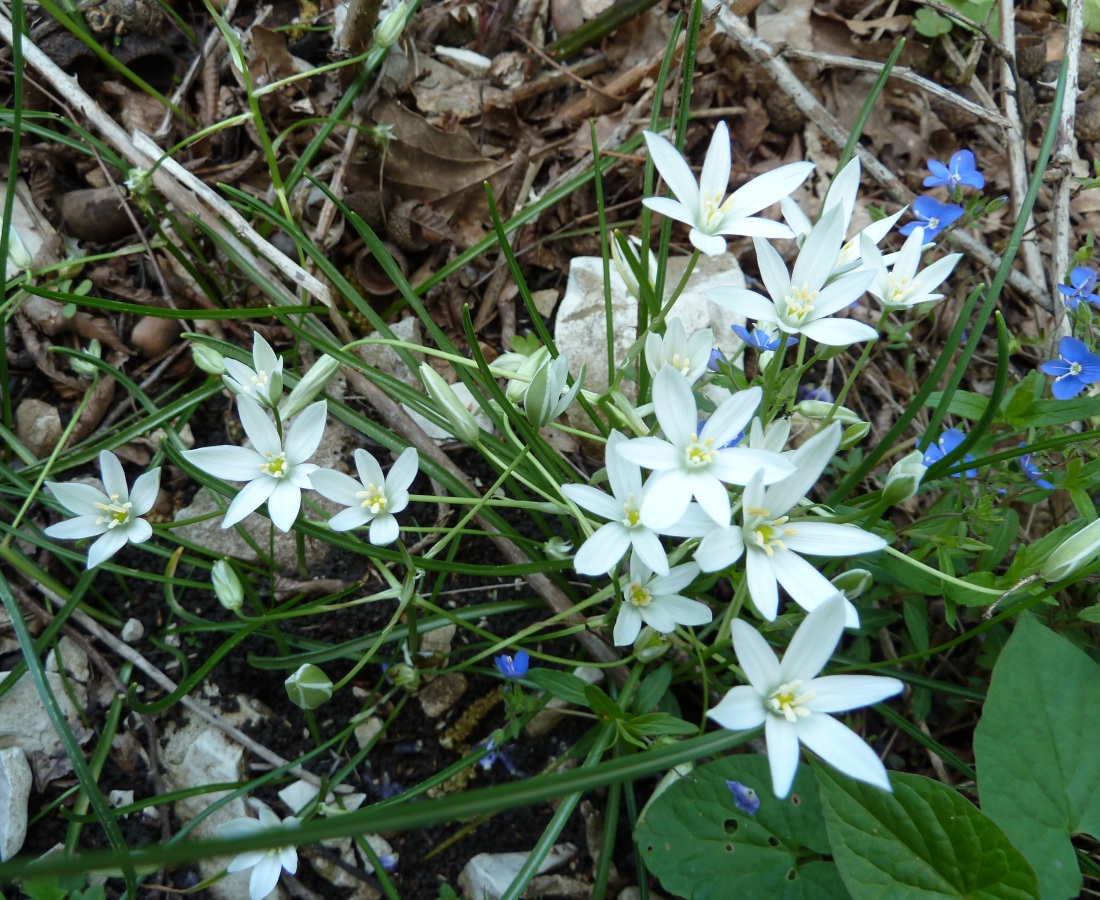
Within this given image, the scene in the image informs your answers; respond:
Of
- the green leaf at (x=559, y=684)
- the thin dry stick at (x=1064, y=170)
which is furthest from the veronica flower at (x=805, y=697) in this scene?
the thin dry stick at (x=1064, y=170)

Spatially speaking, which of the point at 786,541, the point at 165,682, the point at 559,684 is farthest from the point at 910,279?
the point at 165,682

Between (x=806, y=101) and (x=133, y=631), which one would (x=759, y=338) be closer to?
(x=806, y=101)

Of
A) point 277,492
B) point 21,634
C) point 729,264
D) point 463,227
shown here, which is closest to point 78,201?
point 463,227

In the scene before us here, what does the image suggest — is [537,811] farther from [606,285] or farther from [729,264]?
[729,264]

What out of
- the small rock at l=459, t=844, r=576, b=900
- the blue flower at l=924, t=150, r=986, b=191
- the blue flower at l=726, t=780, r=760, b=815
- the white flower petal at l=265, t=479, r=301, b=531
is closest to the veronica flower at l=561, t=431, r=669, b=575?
the white flower petal at l=265, t=479, r=301, b=531

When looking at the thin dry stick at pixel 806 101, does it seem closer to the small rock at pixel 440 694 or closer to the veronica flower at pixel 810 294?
the veronica flower at pixel 810 294
